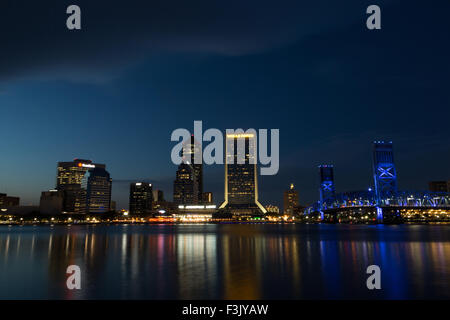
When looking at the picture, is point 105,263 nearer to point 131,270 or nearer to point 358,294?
point 131,270

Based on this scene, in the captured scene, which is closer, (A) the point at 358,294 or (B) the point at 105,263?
(A) the point at 358,294

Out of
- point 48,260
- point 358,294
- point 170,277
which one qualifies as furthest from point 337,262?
point 48,260
